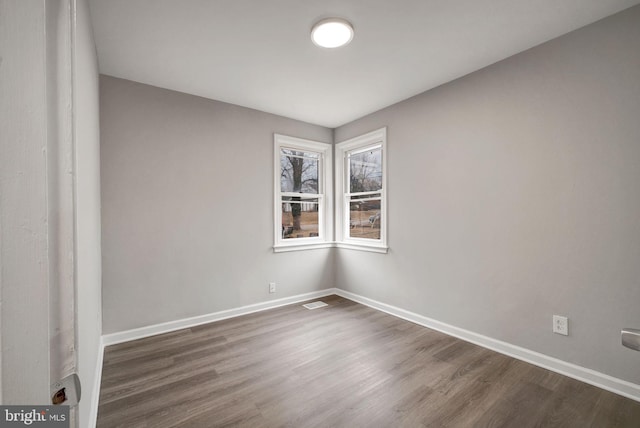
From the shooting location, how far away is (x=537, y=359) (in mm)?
2309

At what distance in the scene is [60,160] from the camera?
441 millimetres

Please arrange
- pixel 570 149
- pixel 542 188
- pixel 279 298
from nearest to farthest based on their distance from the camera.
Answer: pixel 570 149 → pixel 542 188 → pixel 279 298

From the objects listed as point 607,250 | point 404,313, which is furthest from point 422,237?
point 607,250

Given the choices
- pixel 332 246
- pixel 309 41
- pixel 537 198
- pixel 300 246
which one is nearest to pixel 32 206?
pixel 309 41

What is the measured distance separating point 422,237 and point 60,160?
125 inches

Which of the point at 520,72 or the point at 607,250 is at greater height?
the point at 520,72

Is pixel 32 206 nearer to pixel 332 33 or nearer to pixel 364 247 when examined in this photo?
pixel 332 33

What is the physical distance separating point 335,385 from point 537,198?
2.19m

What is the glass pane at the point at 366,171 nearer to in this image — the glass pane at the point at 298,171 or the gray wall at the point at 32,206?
the glass pane at the point at 298,171

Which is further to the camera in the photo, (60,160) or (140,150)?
(140,150)

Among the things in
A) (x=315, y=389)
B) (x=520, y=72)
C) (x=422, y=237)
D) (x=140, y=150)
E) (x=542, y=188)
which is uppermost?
(x=520, y=72)

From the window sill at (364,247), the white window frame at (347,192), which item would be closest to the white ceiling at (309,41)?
the white window frame at (347,192)

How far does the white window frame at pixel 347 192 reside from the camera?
3.62m

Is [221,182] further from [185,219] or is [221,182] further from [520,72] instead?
[520,72]
